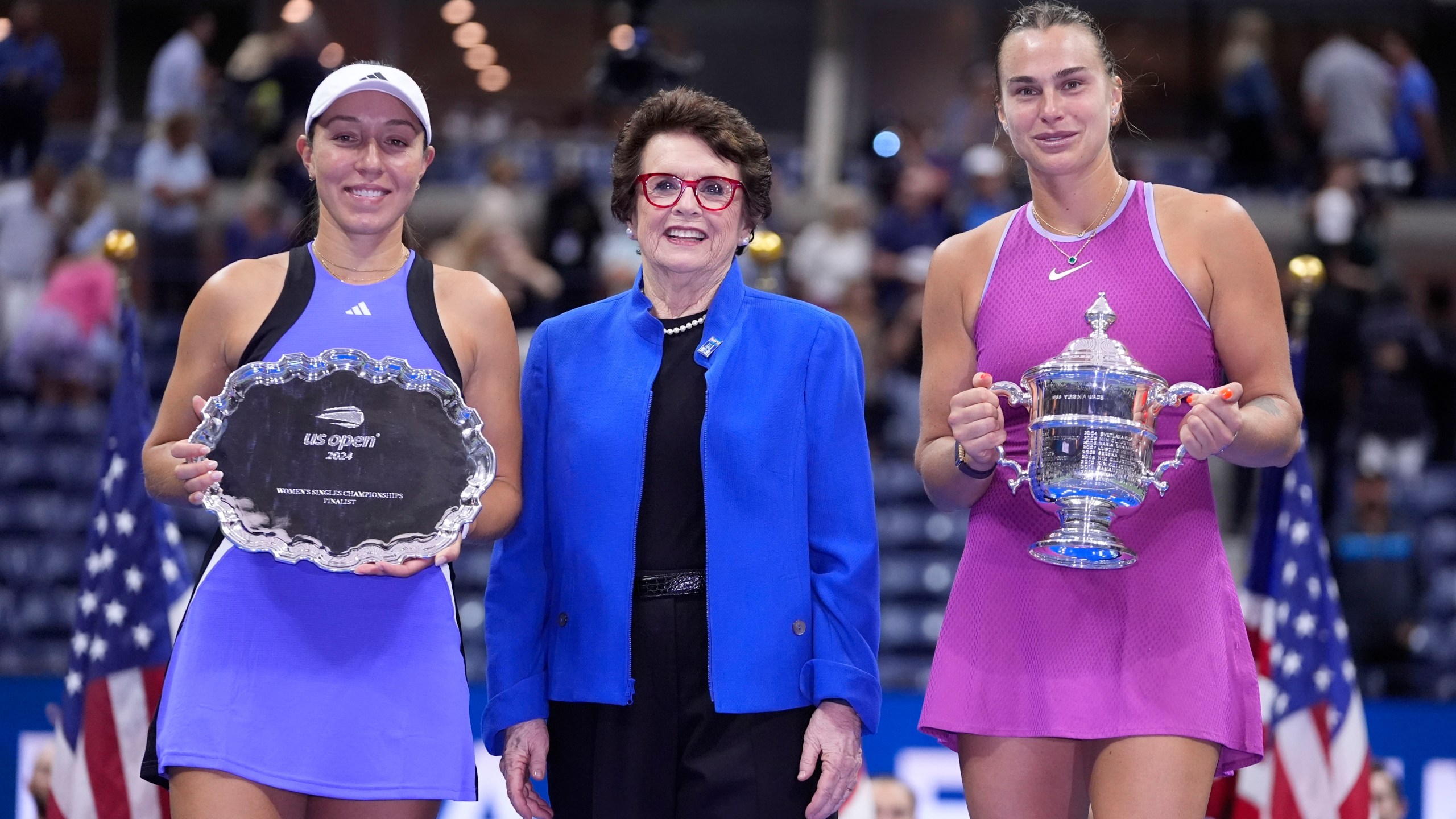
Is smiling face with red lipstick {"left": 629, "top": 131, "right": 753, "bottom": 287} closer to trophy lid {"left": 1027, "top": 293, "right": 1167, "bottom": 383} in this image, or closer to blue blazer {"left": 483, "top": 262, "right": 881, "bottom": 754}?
blue blazer {"left": 483, "top": 262, "right": 881, "bottom": 754}

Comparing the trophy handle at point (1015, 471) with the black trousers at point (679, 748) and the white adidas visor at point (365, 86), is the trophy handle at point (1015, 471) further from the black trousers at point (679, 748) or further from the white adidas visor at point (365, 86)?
the white adidas visor at point (365, 86)

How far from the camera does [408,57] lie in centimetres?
1789

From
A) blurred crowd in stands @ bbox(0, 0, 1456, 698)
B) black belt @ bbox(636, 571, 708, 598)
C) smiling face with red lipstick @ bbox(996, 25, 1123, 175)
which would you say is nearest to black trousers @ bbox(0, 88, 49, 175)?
blurred crowd in stands @ bbox(0, 0, 1456, 698)

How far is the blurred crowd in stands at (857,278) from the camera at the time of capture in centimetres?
749

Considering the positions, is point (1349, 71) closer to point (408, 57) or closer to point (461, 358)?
point (408, 57)

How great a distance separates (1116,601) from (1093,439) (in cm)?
33

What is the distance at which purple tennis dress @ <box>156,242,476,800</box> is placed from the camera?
109 inches

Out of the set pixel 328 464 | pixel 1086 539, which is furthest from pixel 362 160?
pixel 1086 539

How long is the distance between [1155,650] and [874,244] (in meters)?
7.01

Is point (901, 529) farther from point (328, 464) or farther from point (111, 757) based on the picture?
point (328, 464)

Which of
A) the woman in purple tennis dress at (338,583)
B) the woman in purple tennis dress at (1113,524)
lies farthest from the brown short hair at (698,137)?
the woman in purple tennis dress at (1113,524)

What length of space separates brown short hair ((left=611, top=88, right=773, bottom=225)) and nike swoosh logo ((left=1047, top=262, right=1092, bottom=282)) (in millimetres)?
539

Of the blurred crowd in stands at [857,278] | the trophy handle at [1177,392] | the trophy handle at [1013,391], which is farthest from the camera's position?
the blurred crowd in stands at [857,278]

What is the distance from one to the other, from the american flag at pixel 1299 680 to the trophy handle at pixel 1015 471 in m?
2.22
